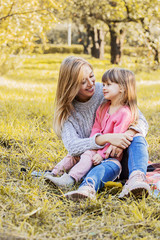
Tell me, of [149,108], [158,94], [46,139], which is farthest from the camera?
[158,94]

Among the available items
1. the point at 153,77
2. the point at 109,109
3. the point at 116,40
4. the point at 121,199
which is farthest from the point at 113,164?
the point at 116,40

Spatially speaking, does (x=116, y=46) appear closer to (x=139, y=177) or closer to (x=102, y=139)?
(x=102, y=139)

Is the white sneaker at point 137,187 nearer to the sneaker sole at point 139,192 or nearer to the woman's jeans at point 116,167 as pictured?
the sneaker sole at point 139,192

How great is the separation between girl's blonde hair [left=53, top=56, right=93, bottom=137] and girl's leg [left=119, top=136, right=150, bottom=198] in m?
0.63

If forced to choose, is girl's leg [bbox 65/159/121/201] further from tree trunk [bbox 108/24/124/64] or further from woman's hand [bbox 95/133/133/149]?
tree trunk [bbox 108/24/124/64]

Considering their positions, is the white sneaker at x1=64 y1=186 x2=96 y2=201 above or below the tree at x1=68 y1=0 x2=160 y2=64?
→ below

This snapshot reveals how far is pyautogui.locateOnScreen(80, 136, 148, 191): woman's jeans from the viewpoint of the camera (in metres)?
2.32

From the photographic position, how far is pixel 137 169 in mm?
2369

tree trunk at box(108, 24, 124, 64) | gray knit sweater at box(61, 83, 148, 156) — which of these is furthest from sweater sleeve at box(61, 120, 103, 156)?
tree trunk at box(108, 24, 124, 64)

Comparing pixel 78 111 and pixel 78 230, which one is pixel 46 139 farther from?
pixel 78 230

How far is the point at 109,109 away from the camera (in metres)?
2.78

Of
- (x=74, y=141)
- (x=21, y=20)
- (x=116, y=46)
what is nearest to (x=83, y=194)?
(x=74, y=141)

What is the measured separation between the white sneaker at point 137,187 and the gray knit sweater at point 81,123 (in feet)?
1.63

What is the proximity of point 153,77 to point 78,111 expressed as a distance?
6651 millimetres
